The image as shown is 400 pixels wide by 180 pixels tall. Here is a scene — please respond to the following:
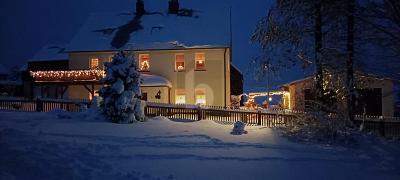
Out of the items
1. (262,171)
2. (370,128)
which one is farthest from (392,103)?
(262,171)

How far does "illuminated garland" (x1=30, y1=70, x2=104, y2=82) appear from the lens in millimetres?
30625

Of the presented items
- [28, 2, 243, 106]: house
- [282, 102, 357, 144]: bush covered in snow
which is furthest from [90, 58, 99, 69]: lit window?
[282, 102, 357, 144]: bush covered in snow

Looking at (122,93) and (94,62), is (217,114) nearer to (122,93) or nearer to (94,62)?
(122,93)

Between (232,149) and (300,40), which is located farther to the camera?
(300,40)

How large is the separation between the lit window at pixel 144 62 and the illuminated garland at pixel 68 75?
341 cm

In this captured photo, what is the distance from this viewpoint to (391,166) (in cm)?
1159

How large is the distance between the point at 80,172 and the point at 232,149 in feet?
16.3

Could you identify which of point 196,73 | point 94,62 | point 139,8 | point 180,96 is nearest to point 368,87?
point 196,73

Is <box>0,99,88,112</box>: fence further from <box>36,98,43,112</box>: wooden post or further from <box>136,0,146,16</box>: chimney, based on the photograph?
<box>136,0,146,16</box>: chimney

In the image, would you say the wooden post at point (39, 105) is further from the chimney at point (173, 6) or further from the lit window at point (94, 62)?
the chimney at point (173, 6)

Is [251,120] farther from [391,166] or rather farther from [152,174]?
[152,174]

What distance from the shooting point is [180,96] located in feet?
107

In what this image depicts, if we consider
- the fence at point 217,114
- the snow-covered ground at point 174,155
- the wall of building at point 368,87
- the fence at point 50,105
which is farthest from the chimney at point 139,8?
the snow-covered ground at point 174,155

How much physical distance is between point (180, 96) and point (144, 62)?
3.74 meters
